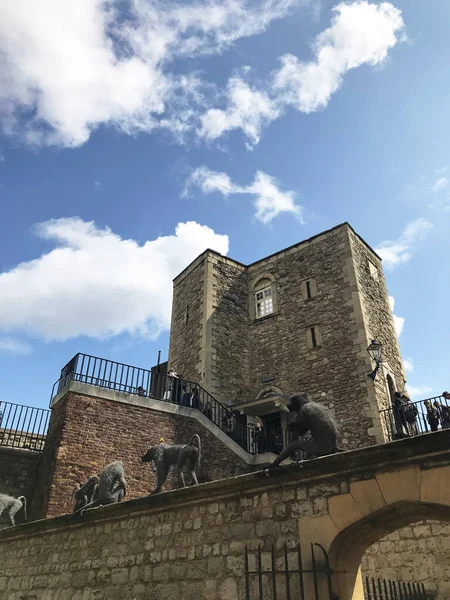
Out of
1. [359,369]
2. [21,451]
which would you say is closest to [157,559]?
[21,451]

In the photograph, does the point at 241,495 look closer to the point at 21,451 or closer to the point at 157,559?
the point at 157,559

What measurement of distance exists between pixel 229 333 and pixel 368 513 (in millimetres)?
15639

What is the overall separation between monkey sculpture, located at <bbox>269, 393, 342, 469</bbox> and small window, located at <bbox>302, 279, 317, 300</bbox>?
13389mm

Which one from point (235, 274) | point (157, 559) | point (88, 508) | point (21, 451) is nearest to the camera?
point (157, 559)

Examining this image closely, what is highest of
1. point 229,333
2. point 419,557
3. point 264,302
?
point 264,302

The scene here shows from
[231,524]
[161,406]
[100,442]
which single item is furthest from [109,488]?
[161,406]

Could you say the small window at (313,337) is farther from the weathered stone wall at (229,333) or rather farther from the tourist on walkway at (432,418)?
the tourist on walkway at (432,418)

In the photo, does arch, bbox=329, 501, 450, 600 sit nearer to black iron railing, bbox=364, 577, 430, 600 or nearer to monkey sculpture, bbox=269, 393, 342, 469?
black iron railing, bbox=364, 577, 430, 600

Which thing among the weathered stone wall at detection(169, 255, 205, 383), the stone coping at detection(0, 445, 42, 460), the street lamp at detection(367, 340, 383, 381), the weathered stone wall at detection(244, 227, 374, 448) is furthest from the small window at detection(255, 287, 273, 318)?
the stone coping at detection(0, 445, 42, 460)

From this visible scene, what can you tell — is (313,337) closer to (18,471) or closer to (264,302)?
(264,302)

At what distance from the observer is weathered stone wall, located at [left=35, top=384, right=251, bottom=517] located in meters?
12.0

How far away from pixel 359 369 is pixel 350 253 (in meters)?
4.88

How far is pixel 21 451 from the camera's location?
1380cm

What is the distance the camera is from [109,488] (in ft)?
27.9
